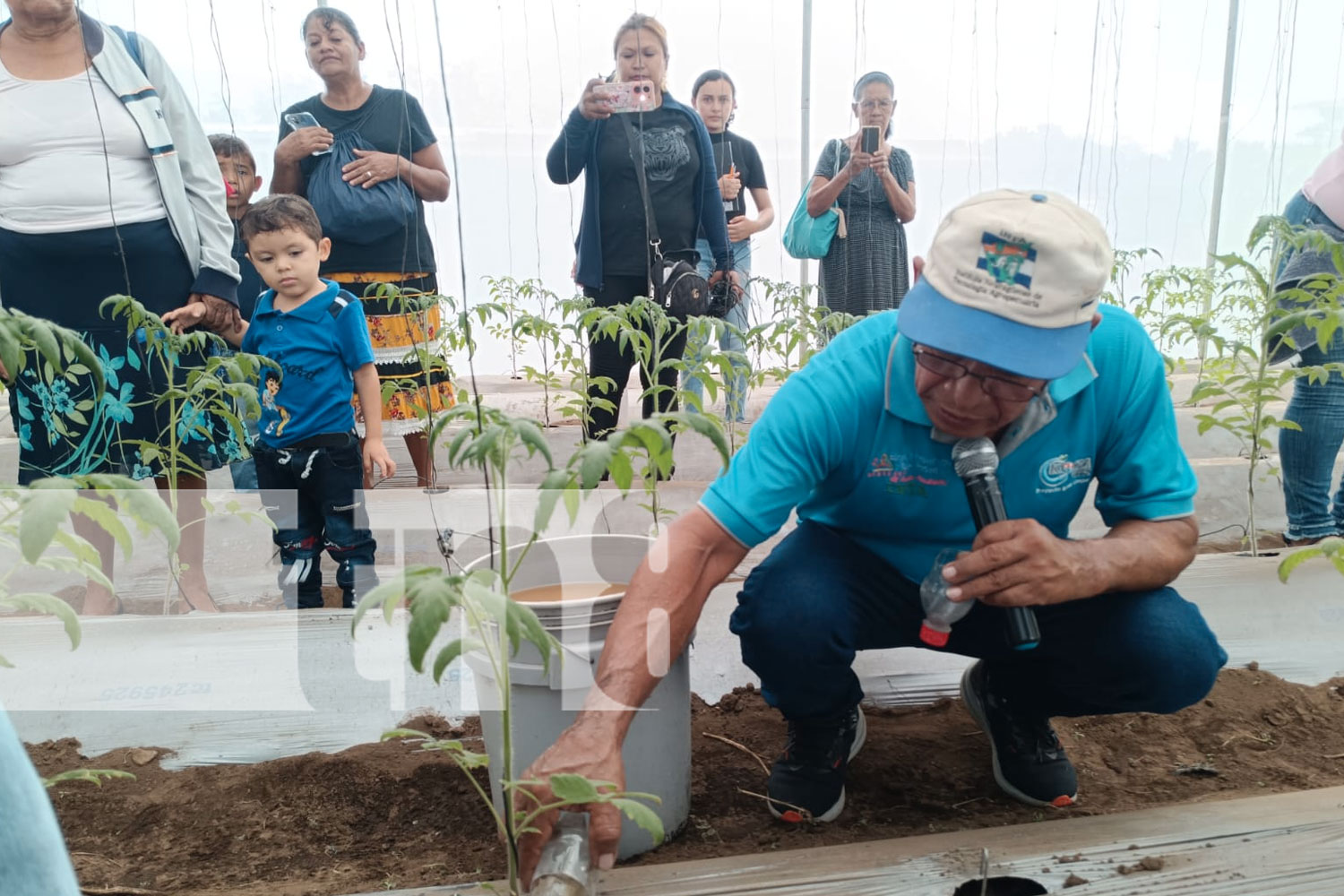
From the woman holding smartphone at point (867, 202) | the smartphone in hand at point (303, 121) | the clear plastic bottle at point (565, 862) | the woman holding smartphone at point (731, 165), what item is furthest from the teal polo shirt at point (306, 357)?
the woman holding smartphone at point (867, 202)

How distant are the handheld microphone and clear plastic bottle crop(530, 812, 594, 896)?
639 millimetres

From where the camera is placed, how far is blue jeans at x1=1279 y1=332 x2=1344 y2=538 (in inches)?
98.7

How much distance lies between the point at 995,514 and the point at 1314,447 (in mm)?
1799

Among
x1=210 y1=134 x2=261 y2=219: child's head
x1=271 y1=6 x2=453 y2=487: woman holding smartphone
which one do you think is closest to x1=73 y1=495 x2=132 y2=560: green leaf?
x1=271 y1=6 x2=453 y2=487: woman holding smartphone

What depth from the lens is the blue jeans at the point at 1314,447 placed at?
251 centimetres

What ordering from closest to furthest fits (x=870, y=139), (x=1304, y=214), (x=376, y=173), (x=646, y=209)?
(x=1304, y=214)
(x=376, y=173)
(x=646, y=209)
(x=870, y=139)

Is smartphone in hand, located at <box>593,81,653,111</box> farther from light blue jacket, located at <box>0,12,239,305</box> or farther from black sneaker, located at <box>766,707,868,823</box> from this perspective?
black sneaker, located at <box>766,707,868,823</box>

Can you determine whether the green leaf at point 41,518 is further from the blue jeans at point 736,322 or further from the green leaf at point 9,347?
the blue jeans at point 736,322

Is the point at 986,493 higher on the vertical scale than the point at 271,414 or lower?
higher

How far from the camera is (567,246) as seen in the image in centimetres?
557

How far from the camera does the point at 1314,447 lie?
2.54 meters

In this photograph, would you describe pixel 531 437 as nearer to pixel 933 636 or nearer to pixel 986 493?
pixel 986 493

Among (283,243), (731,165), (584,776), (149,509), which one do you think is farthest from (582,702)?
(731,165)

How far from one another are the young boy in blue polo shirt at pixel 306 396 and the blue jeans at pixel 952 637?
127 cm
